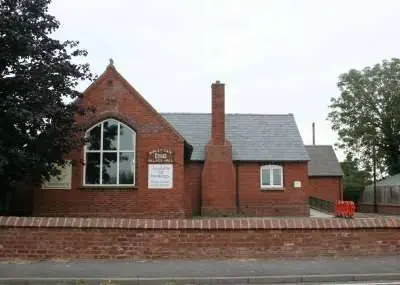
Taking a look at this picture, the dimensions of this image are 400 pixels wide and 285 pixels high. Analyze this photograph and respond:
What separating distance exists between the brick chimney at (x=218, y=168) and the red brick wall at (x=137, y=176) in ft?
A: 29.4

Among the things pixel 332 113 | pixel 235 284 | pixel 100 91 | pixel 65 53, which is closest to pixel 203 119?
pixel 100 91

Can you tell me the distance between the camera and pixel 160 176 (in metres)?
21.9

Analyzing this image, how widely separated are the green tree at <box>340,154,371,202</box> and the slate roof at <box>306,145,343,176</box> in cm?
451

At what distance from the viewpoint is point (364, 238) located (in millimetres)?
12312

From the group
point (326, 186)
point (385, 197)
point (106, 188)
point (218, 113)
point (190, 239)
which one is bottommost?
point (190, 239)

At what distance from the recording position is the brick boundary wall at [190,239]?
11.8 meters

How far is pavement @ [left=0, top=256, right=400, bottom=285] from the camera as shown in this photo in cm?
981

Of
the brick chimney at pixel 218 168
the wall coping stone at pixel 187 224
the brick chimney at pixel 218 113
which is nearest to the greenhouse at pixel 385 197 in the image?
the brick chimney at pixel 218 168

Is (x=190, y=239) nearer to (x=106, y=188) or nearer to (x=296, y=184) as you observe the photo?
(x=106, y=188)

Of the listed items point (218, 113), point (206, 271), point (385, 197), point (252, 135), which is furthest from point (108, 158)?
point (385, 197)

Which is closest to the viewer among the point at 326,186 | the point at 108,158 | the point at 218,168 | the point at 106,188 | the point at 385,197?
the point at 106,188

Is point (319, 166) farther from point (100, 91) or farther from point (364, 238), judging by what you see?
point (364, 238)

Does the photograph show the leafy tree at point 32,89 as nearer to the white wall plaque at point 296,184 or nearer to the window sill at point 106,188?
the window sill at point 106,188

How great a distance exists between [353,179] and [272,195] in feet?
92.3
